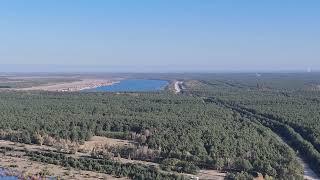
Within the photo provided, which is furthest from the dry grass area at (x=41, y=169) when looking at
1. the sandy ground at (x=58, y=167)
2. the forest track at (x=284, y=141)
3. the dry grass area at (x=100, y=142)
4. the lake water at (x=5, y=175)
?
the forest track at (x=284, y=141)

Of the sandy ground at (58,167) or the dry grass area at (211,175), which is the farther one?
the sandy ground at (58,167)

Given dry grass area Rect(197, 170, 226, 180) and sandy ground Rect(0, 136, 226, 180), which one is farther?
sandy ground Rect(0, 136, 226, 180)

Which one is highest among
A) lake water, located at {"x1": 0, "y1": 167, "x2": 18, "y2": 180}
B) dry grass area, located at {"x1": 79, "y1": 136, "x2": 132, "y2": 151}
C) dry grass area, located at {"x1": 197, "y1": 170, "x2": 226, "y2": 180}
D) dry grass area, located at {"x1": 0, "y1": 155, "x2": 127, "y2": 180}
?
dry grass area, located at {"x1": 79, "y1": 136, "x2": 132, "y2": 151}

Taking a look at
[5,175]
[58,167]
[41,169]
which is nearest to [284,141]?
[58,167]

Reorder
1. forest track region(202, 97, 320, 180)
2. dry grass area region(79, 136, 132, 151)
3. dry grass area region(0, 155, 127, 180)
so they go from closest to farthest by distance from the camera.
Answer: dry grass area region(0, 155, 127, 180)
forest track region(202, 97, 320, 180)
dry grass area region(79, 136, 132, 151)

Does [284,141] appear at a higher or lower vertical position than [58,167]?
higher

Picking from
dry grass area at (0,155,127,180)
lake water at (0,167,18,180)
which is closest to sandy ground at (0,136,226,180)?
dry grass area at (0,155,127,180)

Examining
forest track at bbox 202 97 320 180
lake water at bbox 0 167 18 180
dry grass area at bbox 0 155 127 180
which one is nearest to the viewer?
lake water at bbox 0 167 18 180

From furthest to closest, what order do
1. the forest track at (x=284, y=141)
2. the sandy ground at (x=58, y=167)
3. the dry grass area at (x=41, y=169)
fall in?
the forest track at (x=284, y=141), the sandy ground at (x=58, y=167), the dry grass area at (x=41, y=169)

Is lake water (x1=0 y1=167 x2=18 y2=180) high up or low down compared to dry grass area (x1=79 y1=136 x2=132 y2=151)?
down

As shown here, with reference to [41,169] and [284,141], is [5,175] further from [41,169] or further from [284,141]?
[284,141]

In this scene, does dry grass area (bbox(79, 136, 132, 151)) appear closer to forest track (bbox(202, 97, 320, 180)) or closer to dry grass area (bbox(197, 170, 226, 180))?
dry grass area (bbox(197, 170, 226, 180))

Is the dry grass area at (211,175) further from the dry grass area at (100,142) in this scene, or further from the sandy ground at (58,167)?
the dry grass area at (100,142)
